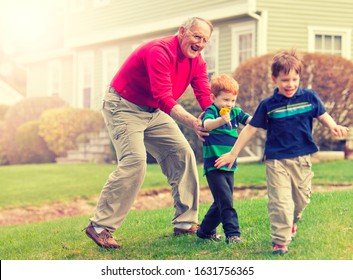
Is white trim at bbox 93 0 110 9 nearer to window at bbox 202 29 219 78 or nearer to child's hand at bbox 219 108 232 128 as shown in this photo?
window at bbox 202 29 219 78

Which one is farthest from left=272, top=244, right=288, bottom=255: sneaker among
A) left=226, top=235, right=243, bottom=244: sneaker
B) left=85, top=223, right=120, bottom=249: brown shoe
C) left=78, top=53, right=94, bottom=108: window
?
left=78, top=53, right=94, bottom=108: window

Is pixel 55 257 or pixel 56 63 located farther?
pixel 56 63

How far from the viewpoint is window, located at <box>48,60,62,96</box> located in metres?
31.6

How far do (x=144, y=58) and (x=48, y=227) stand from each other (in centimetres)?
389

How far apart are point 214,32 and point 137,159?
14651 mm

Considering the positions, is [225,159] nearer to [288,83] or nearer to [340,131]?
[288,83]

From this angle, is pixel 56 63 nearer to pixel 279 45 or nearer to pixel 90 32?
pixel 90 32

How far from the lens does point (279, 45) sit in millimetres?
19391

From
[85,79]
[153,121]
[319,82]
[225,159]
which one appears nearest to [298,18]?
[319,82]

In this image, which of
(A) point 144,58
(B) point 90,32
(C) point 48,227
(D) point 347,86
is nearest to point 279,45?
(D) point 347,86

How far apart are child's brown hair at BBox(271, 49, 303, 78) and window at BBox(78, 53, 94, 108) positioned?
861 inches

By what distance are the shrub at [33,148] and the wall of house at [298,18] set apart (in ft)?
28.7

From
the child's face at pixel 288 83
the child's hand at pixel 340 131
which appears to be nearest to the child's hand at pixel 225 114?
the child's face at pixel 288 83

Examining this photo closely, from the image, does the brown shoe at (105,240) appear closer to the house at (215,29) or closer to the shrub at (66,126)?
the house at (215,29)
